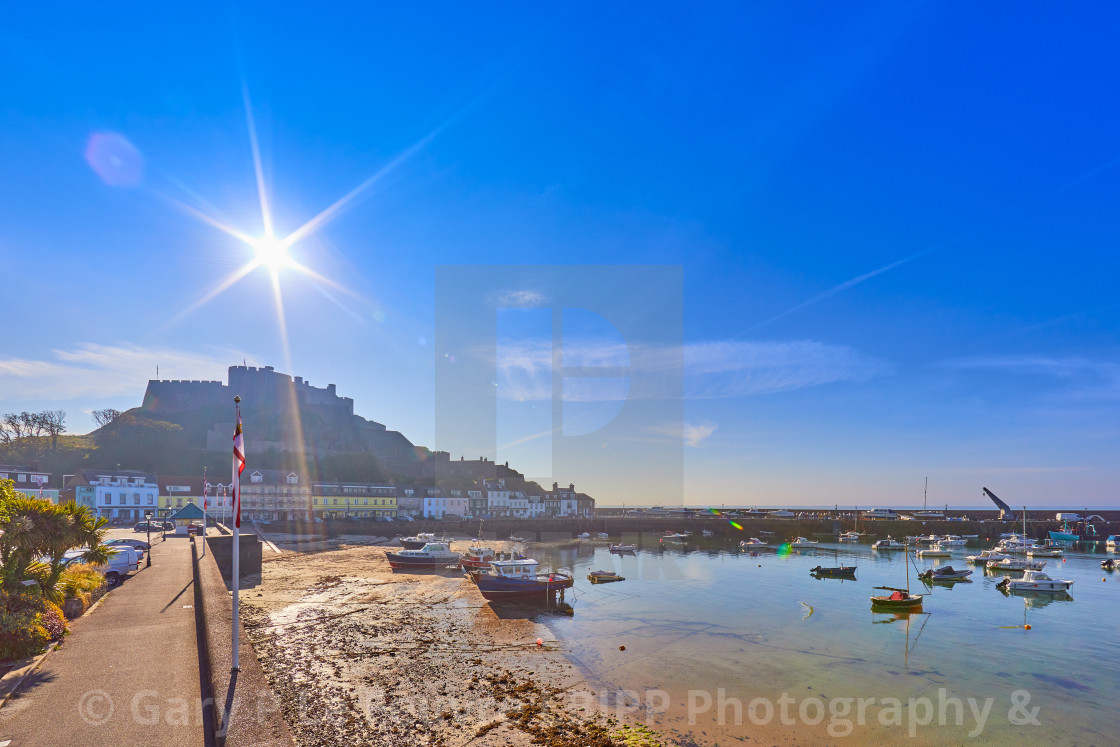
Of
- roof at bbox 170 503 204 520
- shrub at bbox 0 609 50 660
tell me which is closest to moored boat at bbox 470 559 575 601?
shrub at bbox 0 609 50 660

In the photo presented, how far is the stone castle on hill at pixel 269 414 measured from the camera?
140 m

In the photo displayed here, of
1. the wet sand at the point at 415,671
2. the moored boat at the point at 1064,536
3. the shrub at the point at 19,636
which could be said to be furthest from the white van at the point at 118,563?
the moored boat at the point at 1064,536

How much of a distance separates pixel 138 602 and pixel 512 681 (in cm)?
1414

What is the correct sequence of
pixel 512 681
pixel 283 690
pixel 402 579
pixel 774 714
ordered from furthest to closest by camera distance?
pixel 402 579 → pixel 512 681 → pixel 774 714 → pixel 283 690

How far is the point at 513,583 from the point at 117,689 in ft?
78.9

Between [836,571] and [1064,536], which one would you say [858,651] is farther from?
[1064,536]

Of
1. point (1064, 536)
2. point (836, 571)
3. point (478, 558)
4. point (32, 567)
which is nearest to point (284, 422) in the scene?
point (478, 558)

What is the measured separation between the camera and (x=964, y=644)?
27125 mm

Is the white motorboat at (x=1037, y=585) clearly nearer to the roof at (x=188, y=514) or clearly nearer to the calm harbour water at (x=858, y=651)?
the calm harbour water at (x=858, y=651)

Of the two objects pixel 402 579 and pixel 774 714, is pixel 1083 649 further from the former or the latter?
pixel 402 579

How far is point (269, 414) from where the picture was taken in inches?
5782

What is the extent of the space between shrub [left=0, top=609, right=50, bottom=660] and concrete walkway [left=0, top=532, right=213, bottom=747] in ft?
1.65

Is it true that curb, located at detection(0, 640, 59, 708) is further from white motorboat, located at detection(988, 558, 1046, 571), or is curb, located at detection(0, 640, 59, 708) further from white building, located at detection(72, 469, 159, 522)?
white building, located at detection(72, 469, 159, 522)

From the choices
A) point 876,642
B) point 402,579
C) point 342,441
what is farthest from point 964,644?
point 342,441
